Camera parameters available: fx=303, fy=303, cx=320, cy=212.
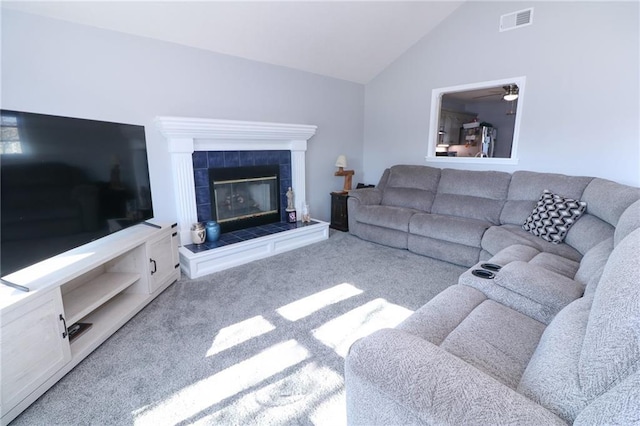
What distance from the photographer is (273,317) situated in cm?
225

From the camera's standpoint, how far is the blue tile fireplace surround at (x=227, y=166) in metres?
3.28

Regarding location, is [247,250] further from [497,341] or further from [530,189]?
[530,189]

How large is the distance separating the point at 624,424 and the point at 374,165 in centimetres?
472

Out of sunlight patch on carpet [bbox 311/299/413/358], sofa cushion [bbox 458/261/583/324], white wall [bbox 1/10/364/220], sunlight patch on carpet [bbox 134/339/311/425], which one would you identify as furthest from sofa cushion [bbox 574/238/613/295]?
white wall [bbox 1/10/364/220]

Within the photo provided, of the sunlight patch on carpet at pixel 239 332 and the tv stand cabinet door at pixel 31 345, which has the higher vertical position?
the tv stand cabinet door at pixel 31 345

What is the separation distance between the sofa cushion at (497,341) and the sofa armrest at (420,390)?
0.30 m

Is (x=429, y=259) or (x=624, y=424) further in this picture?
(x=429, y=259)

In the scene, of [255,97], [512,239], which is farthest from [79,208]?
[512,239]

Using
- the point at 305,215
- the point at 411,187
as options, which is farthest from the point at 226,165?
the point at 411,187

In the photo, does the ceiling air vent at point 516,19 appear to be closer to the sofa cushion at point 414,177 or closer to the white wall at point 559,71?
the white wall at point 559,71

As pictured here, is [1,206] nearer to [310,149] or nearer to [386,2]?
[310,149]

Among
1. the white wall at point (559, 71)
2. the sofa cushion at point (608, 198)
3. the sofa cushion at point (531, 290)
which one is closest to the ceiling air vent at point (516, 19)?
the white wall at point (559, 71)

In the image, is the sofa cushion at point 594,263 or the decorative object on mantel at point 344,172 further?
the decorative object on mantel at point 344,172

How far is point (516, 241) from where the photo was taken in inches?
106
